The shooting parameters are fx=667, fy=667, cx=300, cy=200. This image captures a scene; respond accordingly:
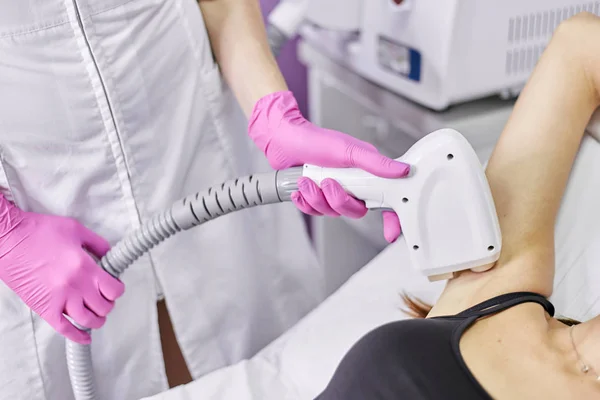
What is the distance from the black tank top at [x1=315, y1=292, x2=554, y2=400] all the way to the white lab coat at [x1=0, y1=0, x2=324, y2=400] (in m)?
0.35

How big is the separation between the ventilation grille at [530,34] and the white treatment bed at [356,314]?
267 millimetres

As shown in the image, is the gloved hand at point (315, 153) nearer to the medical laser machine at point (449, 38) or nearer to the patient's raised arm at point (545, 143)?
the patient's raised arm at point (545, 143)

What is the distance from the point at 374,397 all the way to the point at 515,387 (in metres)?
0.18

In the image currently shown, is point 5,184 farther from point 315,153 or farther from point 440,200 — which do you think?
point 440,200

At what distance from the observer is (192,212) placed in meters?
0.89

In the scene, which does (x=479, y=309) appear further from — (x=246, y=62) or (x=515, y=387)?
(x=246, y=62)

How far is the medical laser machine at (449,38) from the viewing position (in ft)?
3.93

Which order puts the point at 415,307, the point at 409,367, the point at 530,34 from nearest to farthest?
the point at 409,367
the point at 415,307
the point at 530,34

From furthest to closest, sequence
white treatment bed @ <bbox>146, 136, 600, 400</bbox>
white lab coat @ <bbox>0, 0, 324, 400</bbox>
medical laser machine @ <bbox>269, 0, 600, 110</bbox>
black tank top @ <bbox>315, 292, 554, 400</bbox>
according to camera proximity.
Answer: medical laser machine @ <bbox>269, 0, 600, 110</bbox> → white treatment bed @ <bbox>146, 136, 600, 400</bbox> → white lab coat @ <bbox>0, 0, 324, 400</bbox> → black tank top @ <bbox>315, 292, 554, 400</bbox>

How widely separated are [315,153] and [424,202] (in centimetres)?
18

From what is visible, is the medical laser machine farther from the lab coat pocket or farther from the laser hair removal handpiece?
the lab coat pocket

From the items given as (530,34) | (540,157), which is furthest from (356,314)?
(530,34)

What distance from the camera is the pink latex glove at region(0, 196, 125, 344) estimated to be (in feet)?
3.09

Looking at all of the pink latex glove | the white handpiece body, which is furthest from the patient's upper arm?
the pink latex glove
